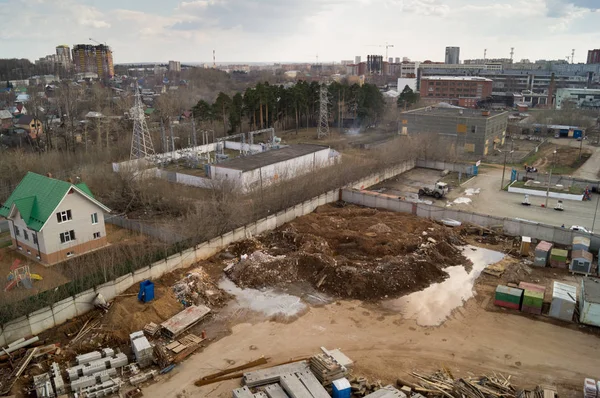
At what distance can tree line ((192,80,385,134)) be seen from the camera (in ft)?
155

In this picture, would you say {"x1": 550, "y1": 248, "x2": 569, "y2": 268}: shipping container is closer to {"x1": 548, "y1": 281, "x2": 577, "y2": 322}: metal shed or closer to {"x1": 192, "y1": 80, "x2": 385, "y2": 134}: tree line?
{"x1": 548, "y1": 281, "x2": 577, "y2": 322}: metal shed

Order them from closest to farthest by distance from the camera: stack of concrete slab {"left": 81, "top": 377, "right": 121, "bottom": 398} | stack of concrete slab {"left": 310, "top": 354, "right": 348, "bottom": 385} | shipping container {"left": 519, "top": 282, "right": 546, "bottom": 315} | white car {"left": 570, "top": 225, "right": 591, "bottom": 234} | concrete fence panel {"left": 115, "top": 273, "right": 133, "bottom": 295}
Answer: stack of concrete slab {"left": 81, "top": 377, "right": 121, "bottom": 398} → stack of concrete slab {"left": 310, "top": 354, "right": 348, "bottom": 385} → shipping container {"left": 519, "top": 282, "right": 546, "bottom": 315} → concrete fence panel {"left": 115, "top": 273, "right": 133, "bottom": 295} → white car {"left": 570, "top": 225, "right": 591, "bottom": 234}

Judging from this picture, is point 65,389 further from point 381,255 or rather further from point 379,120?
point 379,120

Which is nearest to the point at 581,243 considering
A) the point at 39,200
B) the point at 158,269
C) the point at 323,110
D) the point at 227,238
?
the point at 227,238

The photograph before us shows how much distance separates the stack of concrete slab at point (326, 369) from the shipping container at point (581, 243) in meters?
13.3

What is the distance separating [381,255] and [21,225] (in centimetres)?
1665

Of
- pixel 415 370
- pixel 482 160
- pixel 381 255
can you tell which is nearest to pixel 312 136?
pixel 482 160

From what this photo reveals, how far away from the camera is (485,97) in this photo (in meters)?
76.8

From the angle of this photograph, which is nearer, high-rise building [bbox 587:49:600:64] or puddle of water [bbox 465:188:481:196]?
puddle of water [bbox 465:188:481:196]

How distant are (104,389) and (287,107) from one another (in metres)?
44.4

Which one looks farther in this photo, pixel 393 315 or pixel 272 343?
pixel 393 315

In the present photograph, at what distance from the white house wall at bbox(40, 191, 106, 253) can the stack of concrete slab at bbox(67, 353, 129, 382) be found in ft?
29.5

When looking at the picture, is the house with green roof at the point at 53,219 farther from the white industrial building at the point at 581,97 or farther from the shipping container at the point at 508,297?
the white industrial building at the point at 581,97

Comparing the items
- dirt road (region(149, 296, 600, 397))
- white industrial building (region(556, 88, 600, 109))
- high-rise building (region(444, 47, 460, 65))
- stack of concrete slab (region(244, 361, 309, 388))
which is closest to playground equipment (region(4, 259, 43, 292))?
dirt road (region(149, 296, 600, 397))
